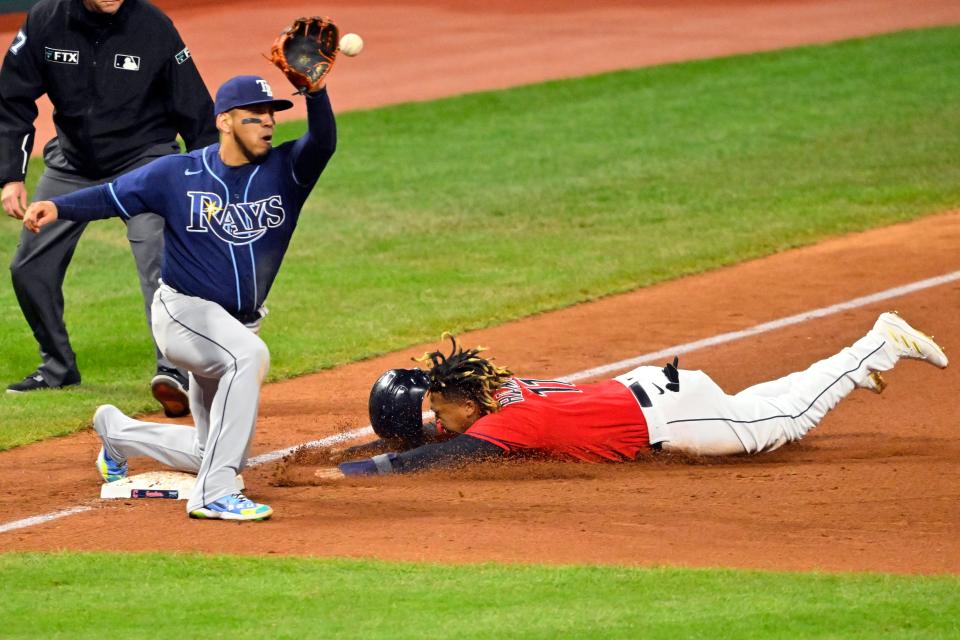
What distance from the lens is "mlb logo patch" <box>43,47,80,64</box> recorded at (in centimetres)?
862

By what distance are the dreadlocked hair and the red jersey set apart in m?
0.05

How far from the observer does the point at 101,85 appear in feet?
28.4

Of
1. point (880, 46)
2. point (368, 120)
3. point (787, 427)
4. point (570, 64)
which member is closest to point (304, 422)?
point (787, 427)

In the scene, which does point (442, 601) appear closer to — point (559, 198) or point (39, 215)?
point (39, 215)

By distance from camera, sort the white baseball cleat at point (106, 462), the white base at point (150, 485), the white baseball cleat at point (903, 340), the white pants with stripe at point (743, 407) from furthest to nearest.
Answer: the white baseball cleat at point (903, 340) → the white pants with stripe at point (743, 407) → the white baseball cleat at point (106, 462) → the white base at point (150, 485)

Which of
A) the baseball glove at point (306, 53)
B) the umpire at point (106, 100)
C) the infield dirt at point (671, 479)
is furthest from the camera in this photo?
the umpire at point (106, 100)

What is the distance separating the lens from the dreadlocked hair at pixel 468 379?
23.3ft

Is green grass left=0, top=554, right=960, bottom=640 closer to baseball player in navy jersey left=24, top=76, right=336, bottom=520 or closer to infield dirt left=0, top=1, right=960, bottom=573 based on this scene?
infield dirt left=0, top=1, right=960, bottom=573

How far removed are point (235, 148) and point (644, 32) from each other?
16.4m

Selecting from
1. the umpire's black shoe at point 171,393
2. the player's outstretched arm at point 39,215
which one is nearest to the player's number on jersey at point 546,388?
the umpire's black shoe at point 171,393

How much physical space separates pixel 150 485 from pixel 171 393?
1.43 m

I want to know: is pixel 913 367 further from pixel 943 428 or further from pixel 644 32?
pixel 644 32

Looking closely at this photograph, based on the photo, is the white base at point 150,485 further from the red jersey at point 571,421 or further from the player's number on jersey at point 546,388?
the player's number on jersey at point 546,388

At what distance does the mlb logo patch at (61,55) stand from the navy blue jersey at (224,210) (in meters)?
1.96
